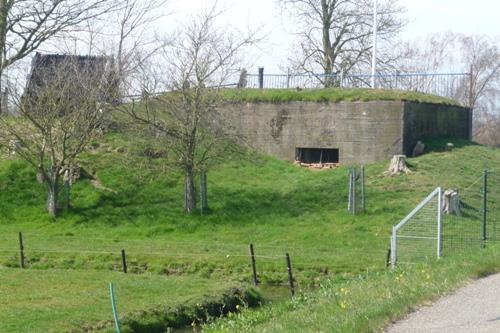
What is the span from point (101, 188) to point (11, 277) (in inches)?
482

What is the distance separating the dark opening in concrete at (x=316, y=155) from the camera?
38062mm

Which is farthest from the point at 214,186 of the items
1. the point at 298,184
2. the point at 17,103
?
the point at 17,103

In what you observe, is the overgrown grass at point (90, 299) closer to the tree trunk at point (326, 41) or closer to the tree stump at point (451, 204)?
the tree stump at point (451, 204)

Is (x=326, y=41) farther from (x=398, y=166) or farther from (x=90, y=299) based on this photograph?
(x=90, y=299)

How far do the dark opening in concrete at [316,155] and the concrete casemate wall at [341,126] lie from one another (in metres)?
0.30

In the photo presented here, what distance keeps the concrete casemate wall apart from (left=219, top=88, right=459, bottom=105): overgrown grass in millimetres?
197

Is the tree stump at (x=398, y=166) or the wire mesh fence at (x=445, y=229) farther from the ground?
the tree stump at (x=398, y=166)

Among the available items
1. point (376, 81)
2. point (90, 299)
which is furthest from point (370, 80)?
point (90, 299)

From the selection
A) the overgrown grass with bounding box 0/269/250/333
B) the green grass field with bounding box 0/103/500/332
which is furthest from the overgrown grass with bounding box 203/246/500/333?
the green grass field with bounding box 0/103/500/332

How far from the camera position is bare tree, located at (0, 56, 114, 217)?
108 ft

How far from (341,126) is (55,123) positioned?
35.5 ft

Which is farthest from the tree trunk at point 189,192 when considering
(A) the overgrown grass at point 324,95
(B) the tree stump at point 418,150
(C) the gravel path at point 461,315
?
(C) the gravel path at point 461,315

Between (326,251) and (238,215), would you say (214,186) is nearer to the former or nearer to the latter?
(238,215)

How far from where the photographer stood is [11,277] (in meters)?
22.6
